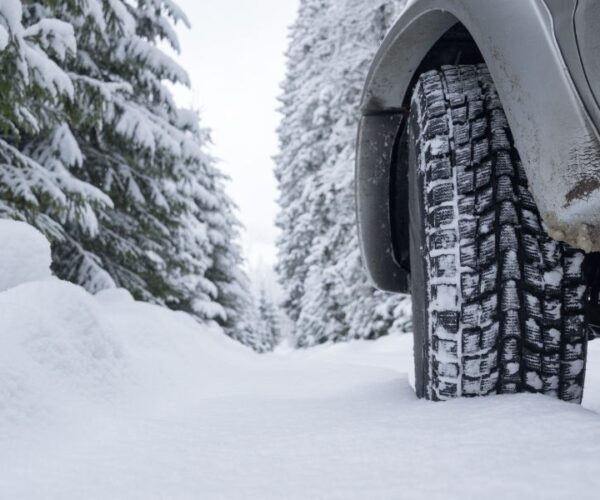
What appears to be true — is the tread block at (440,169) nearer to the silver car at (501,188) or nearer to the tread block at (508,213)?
the silver car at (501,188)

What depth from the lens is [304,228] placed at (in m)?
17.7

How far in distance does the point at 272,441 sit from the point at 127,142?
6.23 metres

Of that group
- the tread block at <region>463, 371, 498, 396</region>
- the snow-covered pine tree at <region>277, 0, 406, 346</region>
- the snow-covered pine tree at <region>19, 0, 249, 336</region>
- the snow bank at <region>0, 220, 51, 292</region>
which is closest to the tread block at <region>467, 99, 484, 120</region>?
the tread block at <region>463, 371, 498, 396</region>

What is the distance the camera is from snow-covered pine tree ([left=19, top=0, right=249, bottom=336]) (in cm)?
567

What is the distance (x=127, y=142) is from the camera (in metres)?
6.67

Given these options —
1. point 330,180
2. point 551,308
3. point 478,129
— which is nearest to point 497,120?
point 478,129

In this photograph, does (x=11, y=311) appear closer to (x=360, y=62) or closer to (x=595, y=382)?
(x=595, y=382)

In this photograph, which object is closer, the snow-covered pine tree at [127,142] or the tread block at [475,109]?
the tread block at [475,109]

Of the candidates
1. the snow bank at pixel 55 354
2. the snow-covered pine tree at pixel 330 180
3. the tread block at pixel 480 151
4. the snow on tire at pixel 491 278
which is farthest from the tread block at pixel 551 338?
the snow-covered pine tree at pixel 330 180

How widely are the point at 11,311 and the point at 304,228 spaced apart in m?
→ 16.2

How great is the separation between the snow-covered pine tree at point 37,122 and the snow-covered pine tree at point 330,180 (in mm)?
7019

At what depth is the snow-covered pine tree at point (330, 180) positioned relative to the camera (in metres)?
13.2

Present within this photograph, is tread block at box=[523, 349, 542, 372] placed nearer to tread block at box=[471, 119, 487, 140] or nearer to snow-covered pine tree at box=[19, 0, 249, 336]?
tread block at box=[471, 119, 487, 140]

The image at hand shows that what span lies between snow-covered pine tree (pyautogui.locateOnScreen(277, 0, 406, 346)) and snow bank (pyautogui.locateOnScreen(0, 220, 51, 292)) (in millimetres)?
8895
